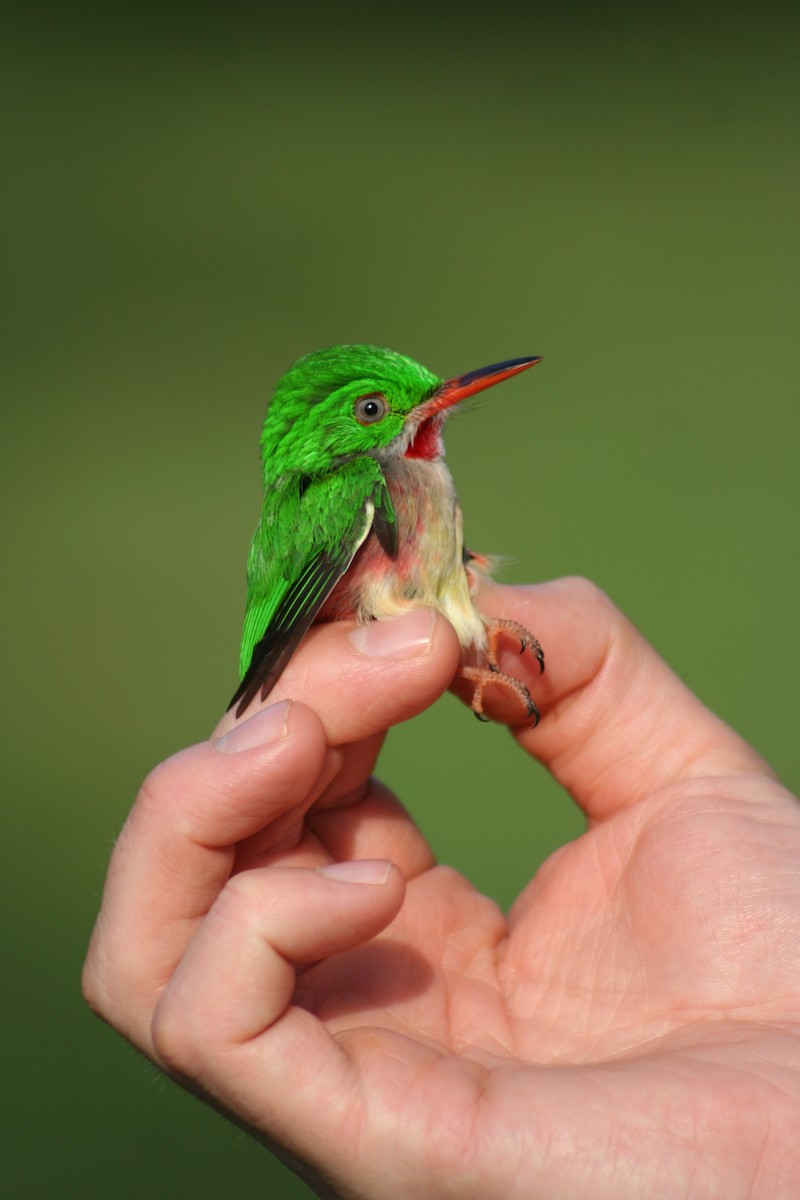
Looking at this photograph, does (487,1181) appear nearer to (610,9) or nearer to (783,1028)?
(783,1028)

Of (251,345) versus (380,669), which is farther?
(251,345)

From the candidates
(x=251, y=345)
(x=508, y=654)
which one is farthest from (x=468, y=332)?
(x=508, y=654)

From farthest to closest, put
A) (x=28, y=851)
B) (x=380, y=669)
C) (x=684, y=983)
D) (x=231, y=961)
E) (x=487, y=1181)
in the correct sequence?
(x=28, y=851)
(x=380, y=669)
(x=684, y=983)
(x=231, y=961)
(x=487, y=1181)

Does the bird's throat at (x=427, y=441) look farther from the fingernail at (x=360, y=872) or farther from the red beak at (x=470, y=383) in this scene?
the fingernail at (x=360, y=872)

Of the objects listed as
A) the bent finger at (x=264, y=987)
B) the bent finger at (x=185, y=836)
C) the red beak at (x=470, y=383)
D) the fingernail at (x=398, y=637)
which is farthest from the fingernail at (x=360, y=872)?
the red beak at (x=470, y=383)

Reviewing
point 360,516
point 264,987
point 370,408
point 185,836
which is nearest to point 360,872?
point 264,987
